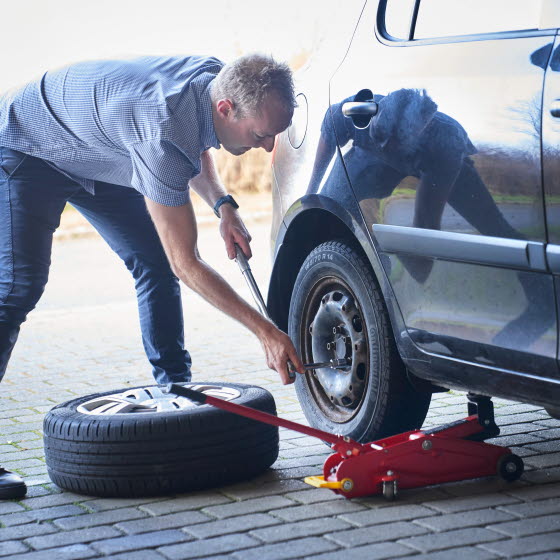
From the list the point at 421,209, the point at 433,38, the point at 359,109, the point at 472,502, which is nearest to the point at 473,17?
the point at 433,38

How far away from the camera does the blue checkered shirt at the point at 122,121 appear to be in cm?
328

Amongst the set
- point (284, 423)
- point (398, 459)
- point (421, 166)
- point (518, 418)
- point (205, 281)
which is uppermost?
point (421, 166)

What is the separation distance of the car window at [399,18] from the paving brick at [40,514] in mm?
1838

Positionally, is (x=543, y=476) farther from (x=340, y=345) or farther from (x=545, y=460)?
(x=340, y=345)

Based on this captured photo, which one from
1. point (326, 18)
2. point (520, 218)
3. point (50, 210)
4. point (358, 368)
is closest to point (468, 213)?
point (520, 218)

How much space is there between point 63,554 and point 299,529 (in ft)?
2.15

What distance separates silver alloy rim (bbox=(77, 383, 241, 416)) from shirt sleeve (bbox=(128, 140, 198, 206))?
26.3 inches

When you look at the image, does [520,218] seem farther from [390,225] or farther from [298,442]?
[298,442]

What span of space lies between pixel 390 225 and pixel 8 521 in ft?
4.85

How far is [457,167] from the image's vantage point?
119 inches

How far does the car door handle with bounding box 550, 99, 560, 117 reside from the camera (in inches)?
106

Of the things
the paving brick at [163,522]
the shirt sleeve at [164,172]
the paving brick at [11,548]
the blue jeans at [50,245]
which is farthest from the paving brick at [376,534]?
the blue jeans at [50,245]

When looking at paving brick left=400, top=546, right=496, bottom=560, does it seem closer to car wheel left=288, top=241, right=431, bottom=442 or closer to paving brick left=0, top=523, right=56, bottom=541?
car wheel left=288, top=241, right=431, bottom=442

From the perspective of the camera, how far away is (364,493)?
3.19 meters
